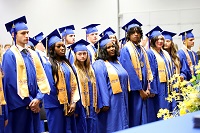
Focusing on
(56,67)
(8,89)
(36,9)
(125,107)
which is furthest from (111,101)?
(36,9)

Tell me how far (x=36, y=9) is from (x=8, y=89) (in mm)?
7578

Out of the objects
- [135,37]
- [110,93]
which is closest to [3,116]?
[110,93]

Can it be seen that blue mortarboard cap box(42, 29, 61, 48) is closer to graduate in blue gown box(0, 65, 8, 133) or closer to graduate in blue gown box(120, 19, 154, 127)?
graduate in blue gown box(0, 65, 8, 133)

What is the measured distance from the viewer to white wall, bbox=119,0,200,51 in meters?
10.6

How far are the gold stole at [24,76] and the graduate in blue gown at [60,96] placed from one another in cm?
25

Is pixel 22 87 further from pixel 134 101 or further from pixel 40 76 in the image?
pixel 134 101

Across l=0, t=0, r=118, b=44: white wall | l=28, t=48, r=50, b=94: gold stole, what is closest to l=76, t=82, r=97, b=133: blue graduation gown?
l=28, t=48, r=50, b=94: gold stole

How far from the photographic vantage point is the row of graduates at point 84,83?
4410 millimetres

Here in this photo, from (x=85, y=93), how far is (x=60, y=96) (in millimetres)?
484

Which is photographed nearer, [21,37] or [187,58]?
[21,37]

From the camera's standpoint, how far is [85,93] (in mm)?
5121

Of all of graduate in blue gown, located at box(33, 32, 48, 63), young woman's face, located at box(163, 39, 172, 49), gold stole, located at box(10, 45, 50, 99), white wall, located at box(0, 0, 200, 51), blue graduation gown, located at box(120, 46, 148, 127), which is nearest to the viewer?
gold stole, located at box(10, 45, 50, 99)

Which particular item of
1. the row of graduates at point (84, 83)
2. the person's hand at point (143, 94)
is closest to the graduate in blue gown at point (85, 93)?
the row of graduates at point (84, 83)

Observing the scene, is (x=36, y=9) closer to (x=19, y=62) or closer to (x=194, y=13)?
(x=194, y=13)
